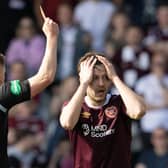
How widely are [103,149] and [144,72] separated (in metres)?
6.24

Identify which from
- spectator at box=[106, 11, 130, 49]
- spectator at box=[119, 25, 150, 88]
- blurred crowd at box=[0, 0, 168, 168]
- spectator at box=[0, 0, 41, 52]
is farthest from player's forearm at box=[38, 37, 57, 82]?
spectator at box=[0, 0, 41, 52]

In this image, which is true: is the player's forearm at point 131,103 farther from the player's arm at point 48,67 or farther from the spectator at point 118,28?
the spectator at point 118,28

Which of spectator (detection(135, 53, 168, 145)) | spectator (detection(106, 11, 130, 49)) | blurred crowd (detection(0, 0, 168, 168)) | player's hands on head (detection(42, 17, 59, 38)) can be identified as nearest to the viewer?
player's hands on head (detection(42, 17, 59, 38))

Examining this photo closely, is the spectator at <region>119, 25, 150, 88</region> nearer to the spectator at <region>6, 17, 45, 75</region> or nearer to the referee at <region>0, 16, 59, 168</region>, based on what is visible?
the spectator at <region>6, 17, 45, 75</region>

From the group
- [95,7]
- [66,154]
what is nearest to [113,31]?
[95,7]

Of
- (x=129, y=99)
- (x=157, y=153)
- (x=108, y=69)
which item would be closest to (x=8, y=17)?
(x=157, y=153)

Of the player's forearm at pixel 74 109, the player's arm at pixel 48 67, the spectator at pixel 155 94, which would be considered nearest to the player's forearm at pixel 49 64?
the player's arm at pixel 48 67

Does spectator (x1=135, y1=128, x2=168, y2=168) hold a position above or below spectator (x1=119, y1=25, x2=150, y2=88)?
below

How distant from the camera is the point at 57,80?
14.3 m

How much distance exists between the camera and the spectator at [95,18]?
1487cm

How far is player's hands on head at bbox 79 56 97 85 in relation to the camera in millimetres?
7488

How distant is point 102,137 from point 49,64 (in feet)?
3.10

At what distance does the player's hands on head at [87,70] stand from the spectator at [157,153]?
4461 mm

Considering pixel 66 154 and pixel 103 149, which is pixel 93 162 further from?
pixel 66 154
